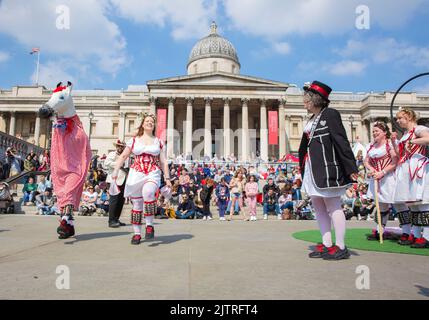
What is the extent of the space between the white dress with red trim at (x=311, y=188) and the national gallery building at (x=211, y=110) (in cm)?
3589

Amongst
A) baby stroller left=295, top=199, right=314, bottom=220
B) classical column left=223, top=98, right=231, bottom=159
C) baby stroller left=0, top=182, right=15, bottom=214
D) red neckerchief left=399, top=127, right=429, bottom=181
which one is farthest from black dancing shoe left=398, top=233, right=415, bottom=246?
classical column left=223, top=98, right=231, bottom=159

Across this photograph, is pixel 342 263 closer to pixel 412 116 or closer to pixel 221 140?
pixel 412 116

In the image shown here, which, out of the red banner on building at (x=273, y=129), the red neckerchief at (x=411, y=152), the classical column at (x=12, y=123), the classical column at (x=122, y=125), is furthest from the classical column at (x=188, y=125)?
the red neckerchief at (x=411, y=152)

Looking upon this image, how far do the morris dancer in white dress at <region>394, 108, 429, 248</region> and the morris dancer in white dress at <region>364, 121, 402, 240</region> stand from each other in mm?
152

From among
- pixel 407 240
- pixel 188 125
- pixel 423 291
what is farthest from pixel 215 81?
pixel 423 291

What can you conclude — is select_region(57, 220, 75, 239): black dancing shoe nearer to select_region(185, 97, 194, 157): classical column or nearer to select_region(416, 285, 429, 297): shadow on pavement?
select_region(416, 285, 429, 297): shadow on pavement

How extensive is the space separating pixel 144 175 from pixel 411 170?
4.24 meters

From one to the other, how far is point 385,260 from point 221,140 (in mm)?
41980

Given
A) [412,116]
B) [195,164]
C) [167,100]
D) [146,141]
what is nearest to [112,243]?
[146,141]

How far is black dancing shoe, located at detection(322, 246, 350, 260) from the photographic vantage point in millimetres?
3664

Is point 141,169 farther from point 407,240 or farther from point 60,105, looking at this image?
point 407,240

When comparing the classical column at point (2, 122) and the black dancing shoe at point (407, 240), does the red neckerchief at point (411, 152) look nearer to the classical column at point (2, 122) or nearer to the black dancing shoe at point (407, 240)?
the black dancing shoe at point (407, 240)

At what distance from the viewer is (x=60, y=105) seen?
5406 millimetres

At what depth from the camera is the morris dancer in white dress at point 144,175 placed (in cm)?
493
